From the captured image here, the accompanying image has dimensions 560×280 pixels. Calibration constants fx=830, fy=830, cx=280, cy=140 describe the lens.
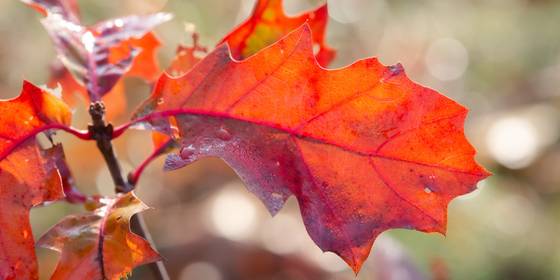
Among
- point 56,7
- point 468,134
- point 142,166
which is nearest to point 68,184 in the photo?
point 142,166

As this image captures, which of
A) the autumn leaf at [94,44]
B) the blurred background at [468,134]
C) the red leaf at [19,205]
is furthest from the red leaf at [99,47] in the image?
the blurred background at [468,134]

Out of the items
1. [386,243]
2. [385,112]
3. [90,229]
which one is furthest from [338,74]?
[386,243]

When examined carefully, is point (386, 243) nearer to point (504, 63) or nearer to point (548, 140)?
point (548, 140)

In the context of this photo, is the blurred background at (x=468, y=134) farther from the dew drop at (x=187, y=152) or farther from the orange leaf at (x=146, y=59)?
the dew drop at (x=187, y=152)

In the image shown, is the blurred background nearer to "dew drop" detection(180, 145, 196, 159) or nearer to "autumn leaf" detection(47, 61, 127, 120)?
"autumn leaf" detection(47, 61, 127, 120)

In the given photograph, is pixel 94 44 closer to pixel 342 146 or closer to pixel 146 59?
pixel 146 59
